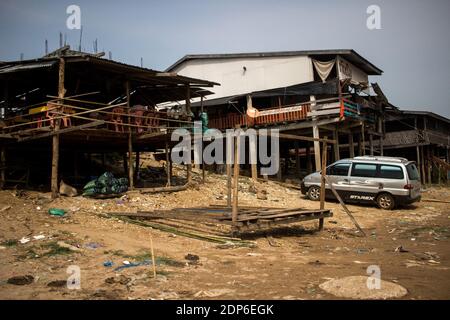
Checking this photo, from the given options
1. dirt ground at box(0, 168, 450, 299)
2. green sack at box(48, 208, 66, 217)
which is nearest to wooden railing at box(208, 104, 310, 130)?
dirt ground at box(0, 168, 450, 299)

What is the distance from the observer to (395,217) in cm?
1297

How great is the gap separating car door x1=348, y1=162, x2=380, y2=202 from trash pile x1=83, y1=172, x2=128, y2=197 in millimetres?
8924

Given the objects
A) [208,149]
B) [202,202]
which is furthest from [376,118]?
[202,202]

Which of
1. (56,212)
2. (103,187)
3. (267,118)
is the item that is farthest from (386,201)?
(56,212)

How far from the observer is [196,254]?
293 inches

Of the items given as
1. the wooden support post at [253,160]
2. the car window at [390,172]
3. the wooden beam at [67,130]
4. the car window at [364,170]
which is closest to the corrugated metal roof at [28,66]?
the wooden beam at [67,130]

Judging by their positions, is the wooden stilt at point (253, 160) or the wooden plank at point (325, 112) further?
the wooden stilt at point (253, 160)

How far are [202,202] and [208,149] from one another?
1105 cm

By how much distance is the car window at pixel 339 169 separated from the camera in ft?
49.7

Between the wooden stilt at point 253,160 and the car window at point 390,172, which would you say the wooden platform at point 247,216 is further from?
the wooden stilt at point 253,160

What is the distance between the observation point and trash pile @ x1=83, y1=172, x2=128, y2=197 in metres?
13.1

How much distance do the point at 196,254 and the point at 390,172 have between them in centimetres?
973

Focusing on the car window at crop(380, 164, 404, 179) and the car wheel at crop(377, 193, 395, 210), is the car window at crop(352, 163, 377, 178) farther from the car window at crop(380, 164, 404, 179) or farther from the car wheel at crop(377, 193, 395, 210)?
the car wheel at crop(377, 193, 395, 210)
